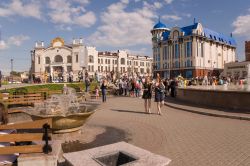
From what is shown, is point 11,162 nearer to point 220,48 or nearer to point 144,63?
point 220,48

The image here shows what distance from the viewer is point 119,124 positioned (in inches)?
419

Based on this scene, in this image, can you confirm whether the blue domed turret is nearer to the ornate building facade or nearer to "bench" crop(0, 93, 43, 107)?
the ornate building facade

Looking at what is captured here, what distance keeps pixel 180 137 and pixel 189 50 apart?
66089mm

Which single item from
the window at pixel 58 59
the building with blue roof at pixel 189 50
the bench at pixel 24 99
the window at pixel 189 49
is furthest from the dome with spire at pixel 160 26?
the bench at pixel 24 99

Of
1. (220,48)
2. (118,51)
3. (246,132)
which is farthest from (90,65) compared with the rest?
(246,132)

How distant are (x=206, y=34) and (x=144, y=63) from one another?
42.2 metres

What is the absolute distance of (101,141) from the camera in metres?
8.00

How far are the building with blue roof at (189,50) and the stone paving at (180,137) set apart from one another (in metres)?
61.5

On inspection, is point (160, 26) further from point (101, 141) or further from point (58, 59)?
point (101, 141)

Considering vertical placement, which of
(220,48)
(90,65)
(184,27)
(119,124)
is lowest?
(119,124)

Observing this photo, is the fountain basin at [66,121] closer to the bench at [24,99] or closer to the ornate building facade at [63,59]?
the bench at [24,99]

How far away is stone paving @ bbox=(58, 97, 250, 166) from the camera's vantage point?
6.09 meters

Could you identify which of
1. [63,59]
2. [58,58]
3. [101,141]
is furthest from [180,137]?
[58,58]

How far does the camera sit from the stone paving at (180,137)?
6.09 metres
